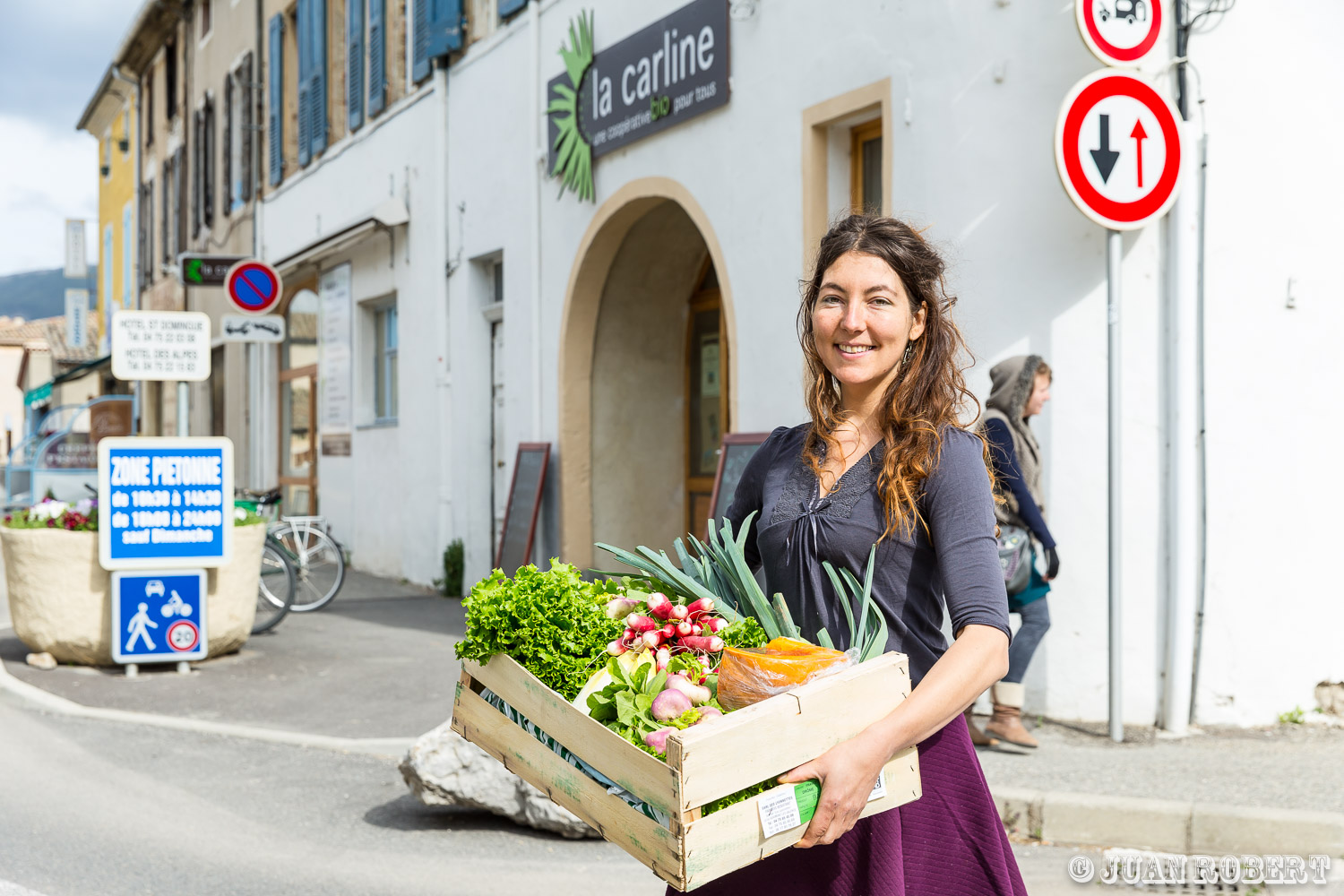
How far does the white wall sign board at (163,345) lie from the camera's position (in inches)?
349

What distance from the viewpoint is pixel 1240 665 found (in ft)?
20.1

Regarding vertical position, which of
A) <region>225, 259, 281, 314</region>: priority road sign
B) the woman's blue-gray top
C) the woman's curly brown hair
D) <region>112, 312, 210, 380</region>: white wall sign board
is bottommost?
the woman's blue-gray top

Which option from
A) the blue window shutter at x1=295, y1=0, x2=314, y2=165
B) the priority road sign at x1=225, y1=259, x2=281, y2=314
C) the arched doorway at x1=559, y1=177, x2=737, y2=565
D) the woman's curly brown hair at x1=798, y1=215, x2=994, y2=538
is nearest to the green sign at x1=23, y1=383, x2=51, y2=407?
the blue window shutter at x1=295, y1=0, x2=314, y2=165

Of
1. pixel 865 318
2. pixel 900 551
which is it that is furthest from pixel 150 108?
pixel 900 551

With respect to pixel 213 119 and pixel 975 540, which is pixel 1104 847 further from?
pixel 213 119

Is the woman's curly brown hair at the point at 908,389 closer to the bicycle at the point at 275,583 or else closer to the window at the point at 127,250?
the bicycle at the point at 275,583

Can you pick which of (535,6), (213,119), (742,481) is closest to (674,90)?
(535,6)

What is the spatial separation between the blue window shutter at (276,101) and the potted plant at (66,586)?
35.6ft

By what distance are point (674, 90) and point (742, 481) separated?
6.96 metres

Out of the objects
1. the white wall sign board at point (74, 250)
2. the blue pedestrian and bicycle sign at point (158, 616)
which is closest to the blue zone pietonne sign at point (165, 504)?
the blue pedestrian and bicycle sign at point (158, 616)

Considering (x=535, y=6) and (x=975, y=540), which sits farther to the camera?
(x=535, y=6)

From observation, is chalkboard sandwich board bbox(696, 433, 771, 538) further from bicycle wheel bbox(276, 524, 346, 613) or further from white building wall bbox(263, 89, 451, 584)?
white building wall bbox(263, 89, 451, 584)

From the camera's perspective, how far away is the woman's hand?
178 cm

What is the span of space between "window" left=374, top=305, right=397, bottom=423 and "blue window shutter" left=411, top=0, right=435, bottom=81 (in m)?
2.68
